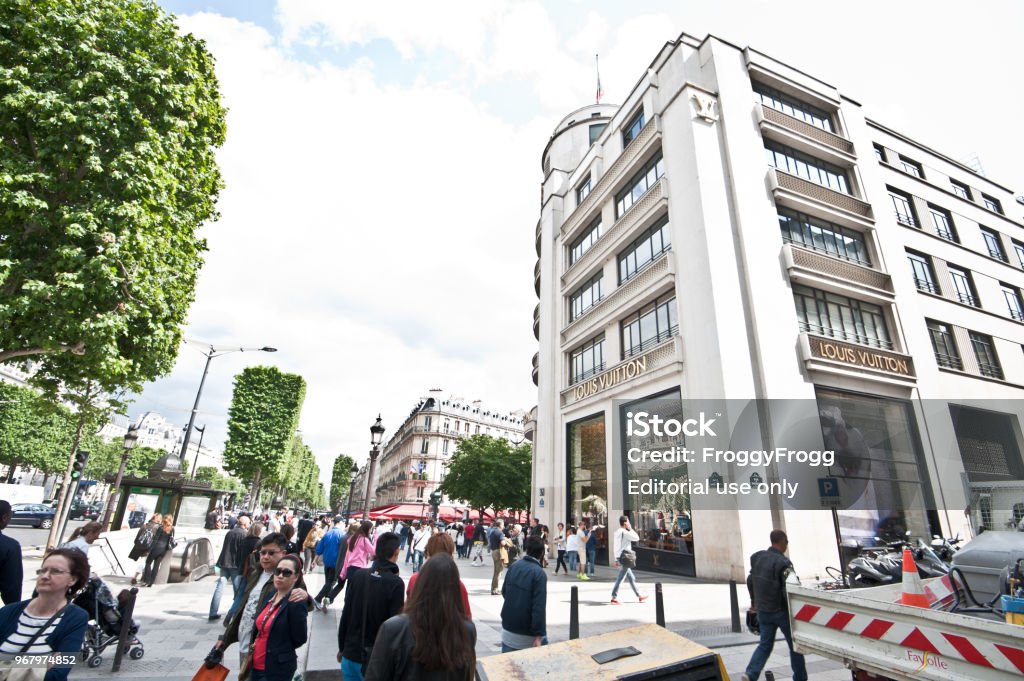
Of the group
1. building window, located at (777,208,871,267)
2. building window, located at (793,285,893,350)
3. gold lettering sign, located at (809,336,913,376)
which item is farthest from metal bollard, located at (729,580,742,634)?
building window, located at (777,208,871,267)

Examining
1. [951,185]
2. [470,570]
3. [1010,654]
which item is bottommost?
[470,570]

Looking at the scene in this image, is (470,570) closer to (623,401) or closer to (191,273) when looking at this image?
(623,401)

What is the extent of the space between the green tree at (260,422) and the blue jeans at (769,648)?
38929mm

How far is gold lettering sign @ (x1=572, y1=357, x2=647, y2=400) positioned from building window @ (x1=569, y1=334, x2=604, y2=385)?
0.54 meters

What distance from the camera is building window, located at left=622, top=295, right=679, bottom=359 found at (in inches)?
686

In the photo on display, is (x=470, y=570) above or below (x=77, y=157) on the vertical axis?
below

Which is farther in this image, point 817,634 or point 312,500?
point 312,500

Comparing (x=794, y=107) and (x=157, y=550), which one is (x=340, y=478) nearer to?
(x=157, y=550)

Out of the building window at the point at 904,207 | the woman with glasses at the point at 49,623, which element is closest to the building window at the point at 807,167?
the building window at the point at 904,207

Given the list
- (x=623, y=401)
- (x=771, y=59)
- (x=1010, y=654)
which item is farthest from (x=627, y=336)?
(x=1010, y=654)

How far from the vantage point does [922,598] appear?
4324 millimetres

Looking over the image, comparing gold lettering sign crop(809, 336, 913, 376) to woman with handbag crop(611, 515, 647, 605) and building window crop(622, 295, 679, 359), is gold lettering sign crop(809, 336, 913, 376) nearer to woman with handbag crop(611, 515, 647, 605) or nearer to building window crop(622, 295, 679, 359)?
building window crop(622, 295, 679, 359)

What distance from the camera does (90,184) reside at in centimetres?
862

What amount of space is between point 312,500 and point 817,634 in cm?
13662
